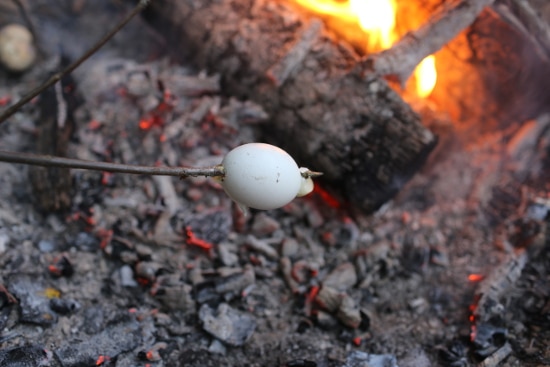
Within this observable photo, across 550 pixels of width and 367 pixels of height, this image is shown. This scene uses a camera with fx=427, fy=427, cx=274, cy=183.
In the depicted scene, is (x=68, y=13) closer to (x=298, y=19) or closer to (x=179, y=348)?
(x=298, y=19)

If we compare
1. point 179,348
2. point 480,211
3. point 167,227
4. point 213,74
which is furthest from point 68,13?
point 480,211

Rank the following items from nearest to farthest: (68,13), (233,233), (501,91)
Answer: (233,233), (501,91), (68,13)

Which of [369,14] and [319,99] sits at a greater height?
[369,14]

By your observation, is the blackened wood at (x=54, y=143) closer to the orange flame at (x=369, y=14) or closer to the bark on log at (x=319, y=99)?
the bark on log at (x=319, y=99)

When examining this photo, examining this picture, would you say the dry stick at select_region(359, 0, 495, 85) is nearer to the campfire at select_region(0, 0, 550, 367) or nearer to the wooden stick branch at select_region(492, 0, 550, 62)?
the campfire at select_region(0, 0, 550, 367)

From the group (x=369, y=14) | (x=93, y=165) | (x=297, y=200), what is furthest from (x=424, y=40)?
(x=93, y=165)

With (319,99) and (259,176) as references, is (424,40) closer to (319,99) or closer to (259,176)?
(319,99)

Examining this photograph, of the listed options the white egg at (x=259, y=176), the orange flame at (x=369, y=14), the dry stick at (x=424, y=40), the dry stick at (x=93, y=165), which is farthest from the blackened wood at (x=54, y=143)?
the dry stick at (x=424, y=40)
